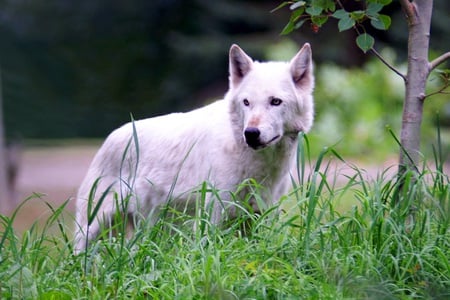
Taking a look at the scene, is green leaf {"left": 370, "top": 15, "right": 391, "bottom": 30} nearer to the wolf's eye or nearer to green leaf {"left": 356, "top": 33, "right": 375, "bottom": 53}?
green leaf {"left": 356, "top": 33, "right": 375, "bottom": 53}

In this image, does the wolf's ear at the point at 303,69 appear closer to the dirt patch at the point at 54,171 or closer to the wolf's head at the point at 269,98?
the wolf's head at the point at 269,98

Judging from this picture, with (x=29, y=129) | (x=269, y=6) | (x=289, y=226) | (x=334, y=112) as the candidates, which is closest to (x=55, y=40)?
(x=29, y=129)

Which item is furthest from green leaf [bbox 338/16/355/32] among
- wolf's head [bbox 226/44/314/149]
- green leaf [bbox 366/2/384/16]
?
wolf's head [bbox 226/44/314/149]

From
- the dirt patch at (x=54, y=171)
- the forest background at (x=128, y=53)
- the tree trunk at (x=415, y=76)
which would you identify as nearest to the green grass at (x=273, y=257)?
the tree trunk at (x=415, y=76)

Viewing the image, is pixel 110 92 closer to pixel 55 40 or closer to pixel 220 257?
pixel 55 40

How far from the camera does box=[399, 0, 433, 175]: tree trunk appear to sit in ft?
14.8

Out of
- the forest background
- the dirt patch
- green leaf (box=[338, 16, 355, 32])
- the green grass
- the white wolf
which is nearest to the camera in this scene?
the green grass

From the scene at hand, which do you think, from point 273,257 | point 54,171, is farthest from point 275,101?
point 54,171

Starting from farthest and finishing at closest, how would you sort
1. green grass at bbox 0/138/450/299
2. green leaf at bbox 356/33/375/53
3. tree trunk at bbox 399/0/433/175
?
tree trunk at bbox 399/0/433/175 < green leaf at bbox 356/33/375/53 < green grass at bbox 0/138/450/299

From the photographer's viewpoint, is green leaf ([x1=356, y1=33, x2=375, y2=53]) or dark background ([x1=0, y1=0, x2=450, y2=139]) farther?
dark background ([x1=0, y1=0, x2=450, y2=139])

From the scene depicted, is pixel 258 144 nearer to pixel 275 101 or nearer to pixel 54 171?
pixel 275 101

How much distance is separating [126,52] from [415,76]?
1633 cm

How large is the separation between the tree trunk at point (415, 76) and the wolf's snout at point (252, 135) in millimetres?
742

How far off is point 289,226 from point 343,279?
486 mm
